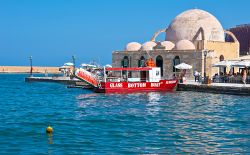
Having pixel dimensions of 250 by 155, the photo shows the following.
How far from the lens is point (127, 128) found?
17.1m

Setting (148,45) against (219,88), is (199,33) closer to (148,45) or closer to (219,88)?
(148,45)

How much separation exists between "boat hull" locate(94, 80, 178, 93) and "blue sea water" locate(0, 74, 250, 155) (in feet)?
29.0

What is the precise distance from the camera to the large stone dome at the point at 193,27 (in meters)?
51.3

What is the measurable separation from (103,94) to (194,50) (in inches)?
586

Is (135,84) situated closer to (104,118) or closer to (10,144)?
(104,118)

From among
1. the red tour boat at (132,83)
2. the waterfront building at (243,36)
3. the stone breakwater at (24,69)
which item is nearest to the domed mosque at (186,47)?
the red tour boat at (132,83)

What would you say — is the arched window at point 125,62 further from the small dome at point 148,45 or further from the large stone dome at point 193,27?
the large stone dome at point 193,27

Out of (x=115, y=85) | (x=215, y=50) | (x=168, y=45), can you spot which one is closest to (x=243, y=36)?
(x=215, y=50)

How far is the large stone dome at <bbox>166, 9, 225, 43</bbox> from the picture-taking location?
51281 millimetres

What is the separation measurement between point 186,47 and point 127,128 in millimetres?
31355

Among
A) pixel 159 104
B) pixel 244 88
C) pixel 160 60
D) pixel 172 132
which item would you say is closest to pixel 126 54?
pixel 160 60

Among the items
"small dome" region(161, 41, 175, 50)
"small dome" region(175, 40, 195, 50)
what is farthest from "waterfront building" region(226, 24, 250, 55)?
"small dome" region(175, 40, 195, 50)

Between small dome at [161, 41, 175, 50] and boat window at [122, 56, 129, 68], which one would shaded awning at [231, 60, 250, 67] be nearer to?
small dome at [161, 41, 175, 50]

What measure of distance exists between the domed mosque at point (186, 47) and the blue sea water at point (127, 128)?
792 inches
